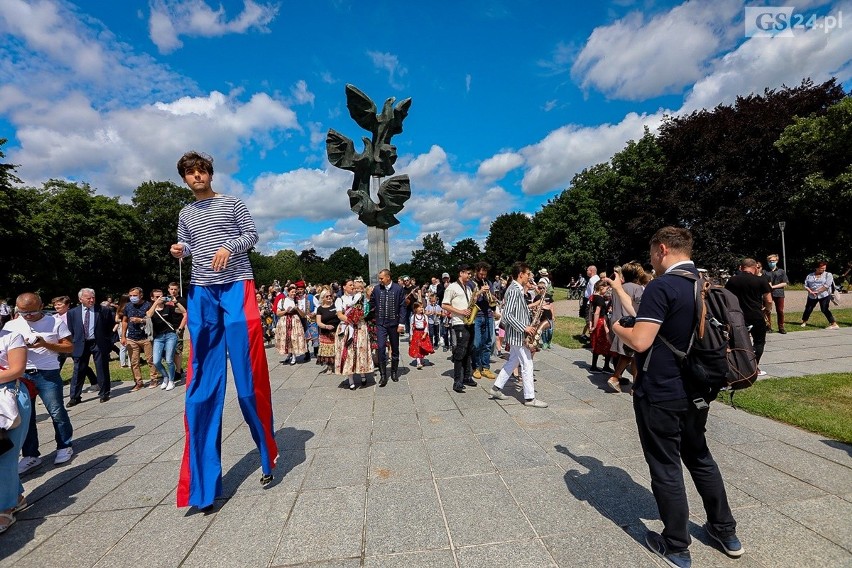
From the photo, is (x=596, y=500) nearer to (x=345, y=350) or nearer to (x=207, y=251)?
(x=207, y=251)

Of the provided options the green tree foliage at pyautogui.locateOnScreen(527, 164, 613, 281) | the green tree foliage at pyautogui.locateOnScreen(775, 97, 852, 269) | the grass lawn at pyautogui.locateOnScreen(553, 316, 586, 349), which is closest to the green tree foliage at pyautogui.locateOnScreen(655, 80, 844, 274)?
the green tree foliage at pyautogui.locateOnScreen(775, 97, 852, 269)

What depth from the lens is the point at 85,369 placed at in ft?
22.9

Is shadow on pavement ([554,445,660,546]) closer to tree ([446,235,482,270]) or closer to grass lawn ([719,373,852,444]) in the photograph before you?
grass lawn ([719,373,852,444])

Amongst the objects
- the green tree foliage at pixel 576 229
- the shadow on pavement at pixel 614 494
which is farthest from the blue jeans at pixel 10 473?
the green tree foliage at pixel 576 229

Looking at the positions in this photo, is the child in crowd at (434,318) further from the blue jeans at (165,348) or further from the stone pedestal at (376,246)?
the blue jeans at (165,348)

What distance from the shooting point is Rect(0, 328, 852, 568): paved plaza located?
7.81ft

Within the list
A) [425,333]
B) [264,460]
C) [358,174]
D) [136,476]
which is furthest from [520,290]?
[358,174]

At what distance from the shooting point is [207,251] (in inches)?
120

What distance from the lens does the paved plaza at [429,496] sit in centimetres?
238

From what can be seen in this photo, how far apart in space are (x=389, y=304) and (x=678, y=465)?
531 cm

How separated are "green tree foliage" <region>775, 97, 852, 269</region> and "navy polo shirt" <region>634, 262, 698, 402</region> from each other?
28.1 meters

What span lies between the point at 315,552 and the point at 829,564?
9.64 feet

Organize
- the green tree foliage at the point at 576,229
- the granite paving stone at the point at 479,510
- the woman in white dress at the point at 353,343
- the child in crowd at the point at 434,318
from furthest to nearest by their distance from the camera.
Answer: the green tree foliage at the point at 576,229 → the child in crowd at the point at 434,318 → the woman in white dress at the point at 353,343 → the granite paving stone at the point at 479,510

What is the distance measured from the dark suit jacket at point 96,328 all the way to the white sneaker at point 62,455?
329cm
